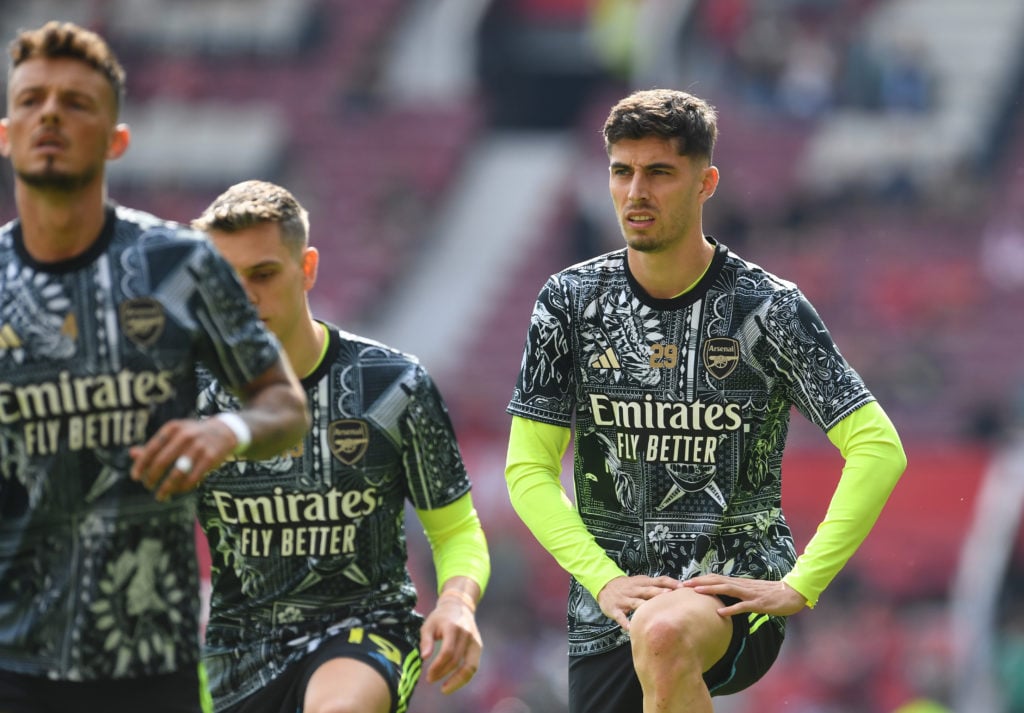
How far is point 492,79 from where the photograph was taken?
27031mm

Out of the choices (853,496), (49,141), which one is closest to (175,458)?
(49,141)

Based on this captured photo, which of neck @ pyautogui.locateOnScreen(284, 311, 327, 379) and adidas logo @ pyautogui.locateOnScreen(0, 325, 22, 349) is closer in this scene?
adidas logo @ pyautogui.locateOnScreen(0, 325, 22, 349)

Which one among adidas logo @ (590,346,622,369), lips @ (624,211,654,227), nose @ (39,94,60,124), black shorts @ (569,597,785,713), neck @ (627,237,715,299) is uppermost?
nose @ (39,94,60,124)

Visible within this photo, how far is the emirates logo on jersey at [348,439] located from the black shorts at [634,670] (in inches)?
37.4

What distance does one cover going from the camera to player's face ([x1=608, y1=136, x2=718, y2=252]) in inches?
207

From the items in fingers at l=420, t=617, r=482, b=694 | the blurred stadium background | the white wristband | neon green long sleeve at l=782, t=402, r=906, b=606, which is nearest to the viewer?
the white wristband

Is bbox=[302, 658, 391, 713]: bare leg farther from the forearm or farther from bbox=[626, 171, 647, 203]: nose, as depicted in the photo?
bbox=[626, 171, 647, 203]: nose

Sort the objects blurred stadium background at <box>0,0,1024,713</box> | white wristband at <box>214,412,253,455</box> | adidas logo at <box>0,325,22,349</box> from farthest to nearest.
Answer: blurred stadium background at <box>0,0,1024,713</box>
adidas logo at <box>0,325,22,349</box>
white wristband at <box>214,412,253,455</box>

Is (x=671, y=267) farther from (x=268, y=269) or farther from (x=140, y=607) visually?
(x=140, y=607)

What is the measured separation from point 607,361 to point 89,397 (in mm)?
1916

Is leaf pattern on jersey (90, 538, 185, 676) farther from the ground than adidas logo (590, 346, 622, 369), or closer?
closer

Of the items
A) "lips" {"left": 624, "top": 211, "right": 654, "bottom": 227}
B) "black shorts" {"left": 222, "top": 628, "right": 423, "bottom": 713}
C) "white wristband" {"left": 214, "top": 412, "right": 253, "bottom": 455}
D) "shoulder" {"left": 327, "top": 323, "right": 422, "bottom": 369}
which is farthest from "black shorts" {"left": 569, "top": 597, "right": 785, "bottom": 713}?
"white wristband" {"left": 214, "top": 412, "right": 253, "bottom": 455}

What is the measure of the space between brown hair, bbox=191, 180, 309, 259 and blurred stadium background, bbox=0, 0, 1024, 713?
30.4 feet

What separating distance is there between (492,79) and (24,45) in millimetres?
23275
